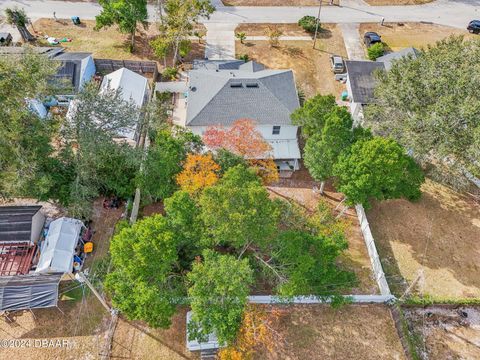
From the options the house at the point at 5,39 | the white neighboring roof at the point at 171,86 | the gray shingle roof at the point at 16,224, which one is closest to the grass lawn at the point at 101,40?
the house at the point at 5,39

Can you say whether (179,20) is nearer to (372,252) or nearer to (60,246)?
(60,246)

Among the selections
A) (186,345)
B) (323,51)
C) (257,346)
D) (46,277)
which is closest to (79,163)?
(46,277)

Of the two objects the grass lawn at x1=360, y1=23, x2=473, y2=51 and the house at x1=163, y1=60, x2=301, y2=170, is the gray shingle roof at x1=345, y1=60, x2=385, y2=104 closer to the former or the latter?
the house at x1=163, y1=60, x2=301, y2=170

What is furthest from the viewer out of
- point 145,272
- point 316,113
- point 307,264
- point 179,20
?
point 179,20

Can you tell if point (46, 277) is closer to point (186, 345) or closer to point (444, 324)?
point (186, 345)

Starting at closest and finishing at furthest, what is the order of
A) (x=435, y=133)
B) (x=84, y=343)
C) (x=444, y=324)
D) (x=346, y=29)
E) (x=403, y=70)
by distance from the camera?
(x=84, y=343) < (x=444, y=324) < (x=435, y=133) < (x=403, y=70) < (x=346, y=29)

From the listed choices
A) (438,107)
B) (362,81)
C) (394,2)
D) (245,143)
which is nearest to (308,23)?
(362,81)
